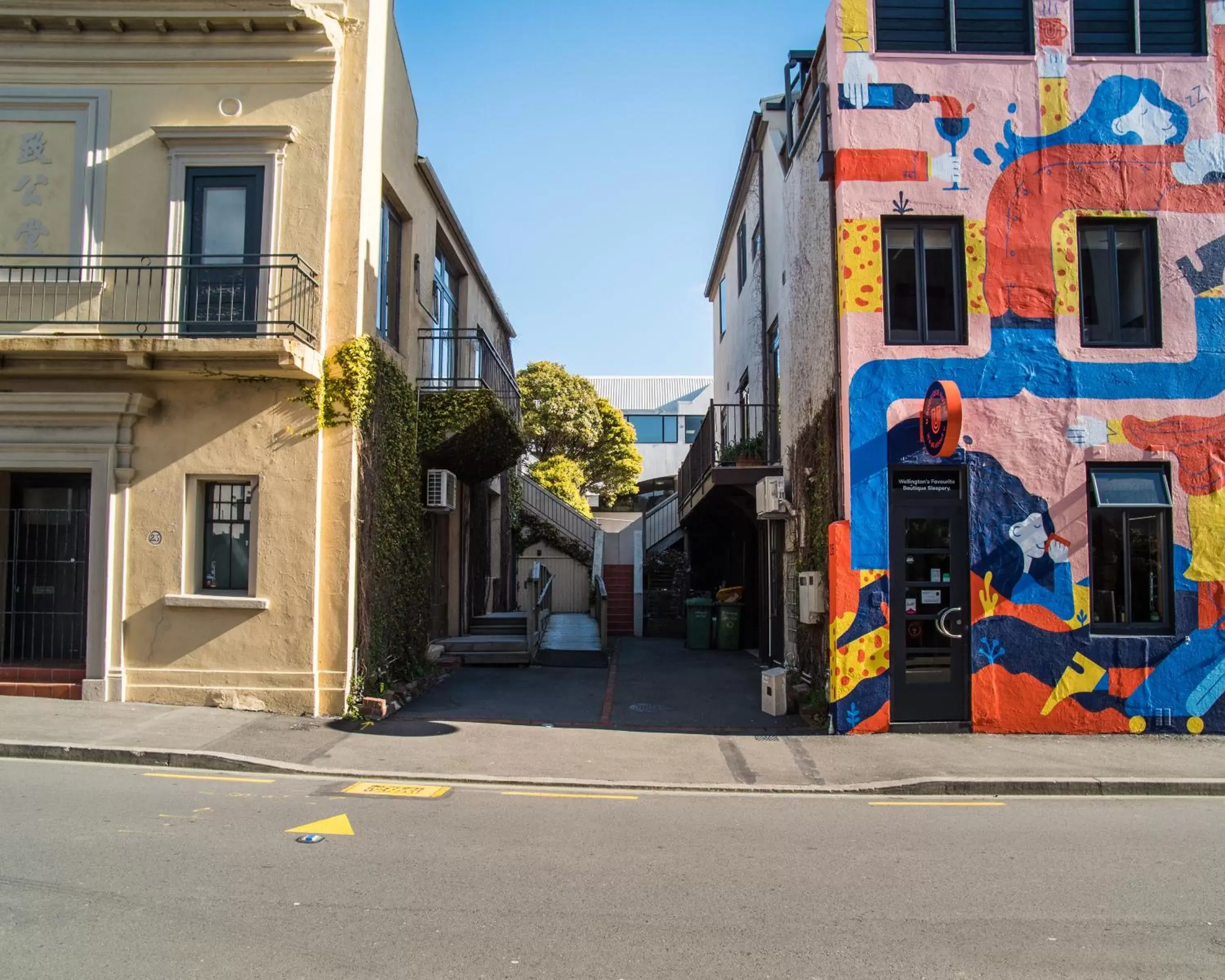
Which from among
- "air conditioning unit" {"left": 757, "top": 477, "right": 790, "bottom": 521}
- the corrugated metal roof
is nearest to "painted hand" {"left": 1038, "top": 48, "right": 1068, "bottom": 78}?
"air conditioning unit" {"left": 757, "top": 477, "right": 790, "bottom": 521}

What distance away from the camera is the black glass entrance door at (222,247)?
1088 centimetres

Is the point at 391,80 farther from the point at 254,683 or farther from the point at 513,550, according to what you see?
the point at 513,550

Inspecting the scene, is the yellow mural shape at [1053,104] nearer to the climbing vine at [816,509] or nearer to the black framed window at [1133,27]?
the black framed window at [1133,27]

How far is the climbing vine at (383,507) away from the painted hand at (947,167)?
6.94 metres

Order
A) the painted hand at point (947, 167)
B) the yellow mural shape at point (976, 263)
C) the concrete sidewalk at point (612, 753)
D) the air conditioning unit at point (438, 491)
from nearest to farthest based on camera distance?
the concrete sidewalk at point (612, 753) → the yellow mural shape at point (976, 263) → the painted hand at point (947, 167) → the air conditioning unit at point (438, 491)

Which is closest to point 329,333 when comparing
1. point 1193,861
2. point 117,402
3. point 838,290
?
point 117,402

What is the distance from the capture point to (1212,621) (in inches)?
408

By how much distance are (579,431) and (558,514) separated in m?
12.0

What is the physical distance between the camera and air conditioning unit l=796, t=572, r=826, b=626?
1068 centimetres

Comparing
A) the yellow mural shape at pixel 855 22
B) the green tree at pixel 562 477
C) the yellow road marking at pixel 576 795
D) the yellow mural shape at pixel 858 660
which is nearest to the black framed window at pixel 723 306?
the green tree at pixel 562 477

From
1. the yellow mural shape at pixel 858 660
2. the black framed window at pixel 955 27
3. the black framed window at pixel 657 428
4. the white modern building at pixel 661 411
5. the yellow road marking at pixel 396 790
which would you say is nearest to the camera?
the yellow road marking at pixel 396 790

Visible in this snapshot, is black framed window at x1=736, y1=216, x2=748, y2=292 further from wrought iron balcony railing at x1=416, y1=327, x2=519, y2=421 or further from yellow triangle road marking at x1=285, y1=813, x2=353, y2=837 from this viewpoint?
yellow triangle road marking at x1=285, y1=813, x2=353, y2=837

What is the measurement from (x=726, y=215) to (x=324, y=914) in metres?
19.3

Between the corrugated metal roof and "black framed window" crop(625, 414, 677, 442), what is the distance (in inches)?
18.5
